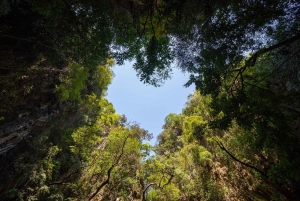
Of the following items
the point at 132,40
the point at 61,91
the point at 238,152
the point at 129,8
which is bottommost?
the point at 238,152

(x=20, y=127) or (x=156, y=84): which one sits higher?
(x=20, y=127)

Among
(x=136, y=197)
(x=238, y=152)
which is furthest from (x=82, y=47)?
(x=136, y=197)

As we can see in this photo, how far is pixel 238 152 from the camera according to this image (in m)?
8.84

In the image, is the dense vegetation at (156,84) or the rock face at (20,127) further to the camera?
the rock face at (20,127)

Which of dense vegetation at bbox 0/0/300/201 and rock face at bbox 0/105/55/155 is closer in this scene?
dense vegetation at bbox 0/0/300/201

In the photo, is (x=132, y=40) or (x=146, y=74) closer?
(x=146, y=74)

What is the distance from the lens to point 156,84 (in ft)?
19.7

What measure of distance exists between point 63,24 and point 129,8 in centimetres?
319

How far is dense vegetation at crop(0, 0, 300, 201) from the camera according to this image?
463cm

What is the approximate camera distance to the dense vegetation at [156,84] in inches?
182

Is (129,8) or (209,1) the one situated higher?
(129,8)

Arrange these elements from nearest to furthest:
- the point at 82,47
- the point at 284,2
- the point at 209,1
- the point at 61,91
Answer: the point at 284,2
the point at 209,1
the point at 82,47
the point at 61,91

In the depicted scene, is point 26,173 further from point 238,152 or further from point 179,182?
point 238,152

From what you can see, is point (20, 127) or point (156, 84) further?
point (20, 127)
